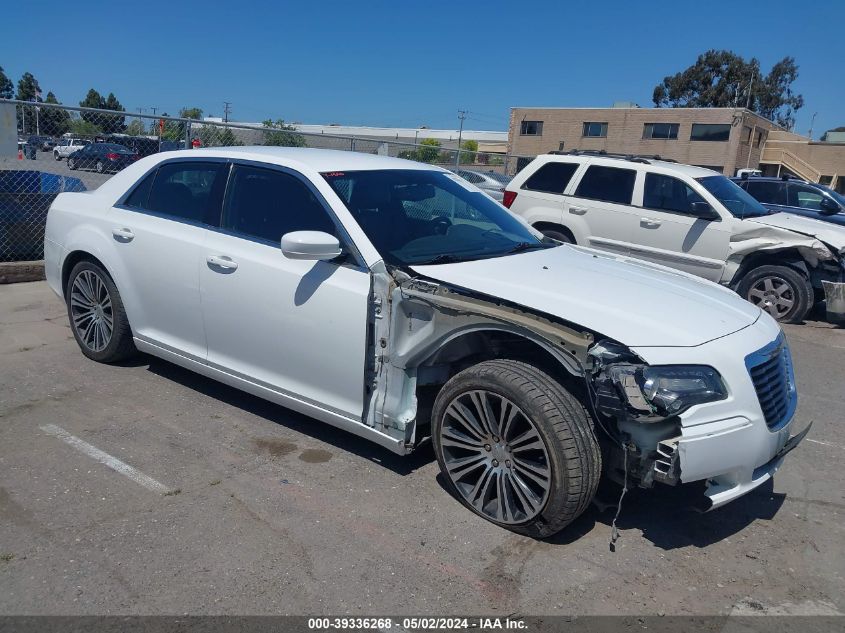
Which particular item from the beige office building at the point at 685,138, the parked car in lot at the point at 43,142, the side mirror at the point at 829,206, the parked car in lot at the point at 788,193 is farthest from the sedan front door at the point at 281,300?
the beige office building at the point at 685,138

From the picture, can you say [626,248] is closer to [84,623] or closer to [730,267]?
[730,267]

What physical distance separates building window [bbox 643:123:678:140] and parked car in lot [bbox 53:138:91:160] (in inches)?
1979

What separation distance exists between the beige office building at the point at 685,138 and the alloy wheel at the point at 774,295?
4428 cm

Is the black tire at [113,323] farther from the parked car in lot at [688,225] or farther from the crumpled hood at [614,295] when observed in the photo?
the parked car in lot at [688,225]

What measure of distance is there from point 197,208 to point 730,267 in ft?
22.3

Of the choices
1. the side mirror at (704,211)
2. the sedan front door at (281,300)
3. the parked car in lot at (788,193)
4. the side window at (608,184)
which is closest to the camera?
the sedan front door at (281,300)

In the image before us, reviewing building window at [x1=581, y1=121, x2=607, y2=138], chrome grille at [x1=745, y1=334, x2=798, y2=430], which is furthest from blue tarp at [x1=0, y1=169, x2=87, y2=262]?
building window at [x1=581, y1=121, x2=607, y2=138]

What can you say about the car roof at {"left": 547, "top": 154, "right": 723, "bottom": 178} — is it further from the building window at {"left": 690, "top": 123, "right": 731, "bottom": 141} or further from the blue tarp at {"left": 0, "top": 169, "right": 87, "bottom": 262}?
the building window at {"left": 690, "top": 123, "right": 731, "bottom": 141}

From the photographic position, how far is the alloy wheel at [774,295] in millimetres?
8836

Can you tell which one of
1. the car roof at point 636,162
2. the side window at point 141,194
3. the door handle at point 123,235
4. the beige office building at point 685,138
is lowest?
the door handle at point 123,235

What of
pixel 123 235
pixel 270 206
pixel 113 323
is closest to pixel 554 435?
→ pixel 270 206

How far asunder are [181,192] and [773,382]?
153 inches

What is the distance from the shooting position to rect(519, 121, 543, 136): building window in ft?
191

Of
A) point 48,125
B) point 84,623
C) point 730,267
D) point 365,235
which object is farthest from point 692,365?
point 48,125
